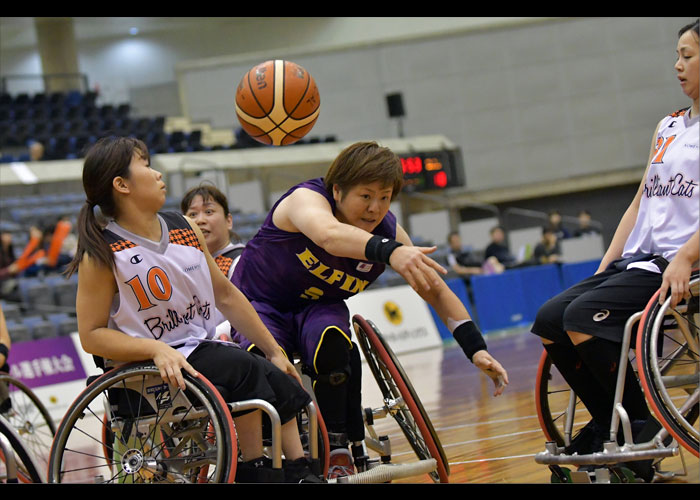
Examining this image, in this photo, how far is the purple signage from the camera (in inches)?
263

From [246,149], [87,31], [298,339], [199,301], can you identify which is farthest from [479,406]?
[87,31]

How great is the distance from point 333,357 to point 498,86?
14.8 metres

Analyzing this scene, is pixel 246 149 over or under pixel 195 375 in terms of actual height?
over

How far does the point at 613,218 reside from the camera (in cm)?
1661

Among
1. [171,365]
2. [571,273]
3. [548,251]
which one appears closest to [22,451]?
[171,365]

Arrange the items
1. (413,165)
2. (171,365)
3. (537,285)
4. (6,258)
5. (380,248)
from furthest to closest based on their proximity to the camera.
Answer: (413,165), (537,285), (6,258), (171,365), (380,248)

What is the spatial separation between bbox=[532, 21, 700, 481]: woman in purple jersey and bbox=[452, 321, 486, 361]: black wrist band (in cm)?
16

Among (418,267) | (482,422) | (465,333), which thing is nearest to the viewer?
(418,267)

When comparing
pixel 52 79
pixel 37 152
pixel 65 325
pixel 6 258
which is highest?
pixel 52 79

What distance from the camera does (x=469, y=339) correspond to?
247 centimetres

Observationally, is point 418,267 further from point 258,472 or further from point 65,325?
point 65,325

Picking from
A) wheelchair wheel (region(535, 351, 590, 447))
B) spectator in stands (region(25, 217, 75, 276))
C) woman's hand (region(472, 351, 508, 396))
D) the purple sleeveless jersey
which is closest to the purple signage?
spectator in stands (region(25, 217, 75, 276))
